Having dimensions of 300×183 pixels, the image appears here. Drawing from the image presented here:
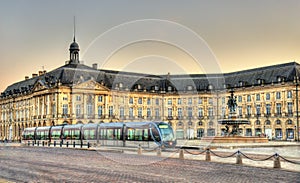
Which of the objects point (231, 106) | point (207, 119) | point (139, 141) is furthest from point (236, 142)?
point (207, 119)

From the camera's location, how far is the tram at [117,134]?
43206 mm

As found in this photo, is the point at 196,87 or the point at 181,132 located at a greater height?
the point at 196,87

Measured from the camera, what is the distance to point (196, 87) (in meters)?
101

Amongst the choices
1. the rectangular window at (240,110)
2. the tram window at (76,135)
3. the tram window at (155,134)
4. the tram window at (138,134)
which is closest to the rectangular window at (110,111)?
the rectangular window at (240,110)

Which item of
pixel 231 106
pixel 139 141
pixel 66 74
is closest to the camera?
pixel 139 141

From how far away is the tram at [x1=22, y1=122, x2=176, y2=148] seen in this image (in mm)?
43206

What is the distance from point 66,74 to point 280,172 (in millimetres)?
71609

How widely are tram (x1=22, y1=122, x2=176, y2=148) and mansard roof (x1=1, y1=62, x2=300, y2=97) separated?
23.1m

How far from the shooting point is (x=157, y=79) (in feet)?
346

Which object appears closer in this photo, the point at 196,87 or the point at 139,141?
the point at 139,141

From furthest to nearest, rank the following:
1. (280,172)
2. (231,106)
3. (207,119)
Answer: (207,119) < (231,106) < (280,172)

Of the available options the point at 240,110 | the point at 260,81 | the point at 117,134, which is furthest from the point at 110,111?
the point at 117,134

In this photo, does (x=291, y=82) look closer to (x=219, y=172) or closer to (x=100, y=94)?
(x=100, y=94)

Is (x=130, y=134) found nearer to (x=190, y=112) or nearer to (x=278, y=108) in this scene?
(x=278, y=108)
